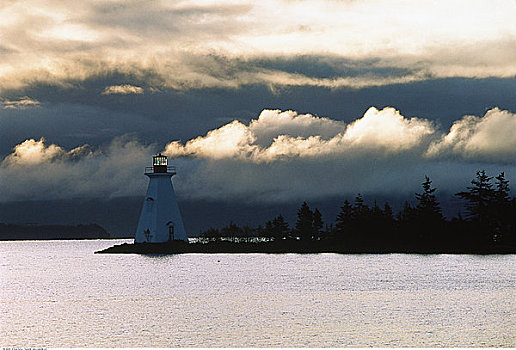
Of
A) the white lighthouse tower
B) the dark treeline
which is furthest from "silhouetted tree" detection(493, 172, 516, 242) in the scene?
the white lighthouse tower

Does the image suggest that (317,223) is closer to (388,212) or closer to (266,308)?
(388,212)

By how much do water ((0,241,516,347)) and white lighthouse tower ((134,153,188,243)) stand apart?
1137 centimetres

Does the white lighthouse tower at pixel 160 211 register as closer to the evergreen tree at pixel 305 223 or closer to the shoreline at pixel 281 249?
the shoreline at pixel 281 249

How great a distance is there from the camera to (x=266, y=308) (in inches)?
2514

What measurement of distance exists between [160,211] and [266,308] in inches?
2364

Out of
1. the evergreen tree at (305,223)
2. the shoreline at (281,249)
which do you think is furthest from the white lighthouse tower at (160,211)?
the evergreen tree at (305,223)

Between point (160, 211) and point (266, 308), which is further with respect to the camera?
point (160, 211)

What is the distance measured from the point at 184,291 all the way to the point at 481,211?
231 feet

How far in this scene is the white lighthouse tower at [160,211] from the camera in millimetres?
121188

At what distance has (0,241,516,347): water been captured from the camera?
49188 mm

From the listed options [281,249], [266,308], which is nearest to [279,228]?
[281,249]

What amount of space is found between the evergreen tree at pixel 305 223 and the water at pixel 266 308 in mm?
29801

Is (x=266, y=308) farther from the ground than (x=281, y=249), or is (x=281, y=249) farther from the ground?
(x=281, y=249)

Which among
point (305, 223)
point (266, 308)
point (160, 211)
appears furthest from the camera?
point (305, 223)
